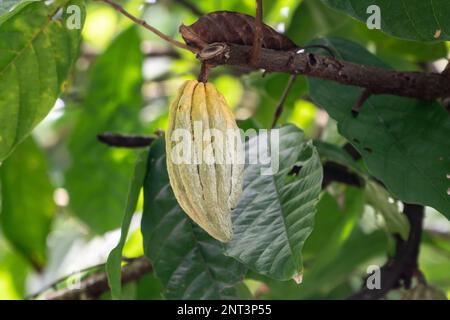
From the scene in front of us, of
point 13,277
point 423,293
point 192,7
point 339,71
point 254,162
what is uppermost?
point 192,7

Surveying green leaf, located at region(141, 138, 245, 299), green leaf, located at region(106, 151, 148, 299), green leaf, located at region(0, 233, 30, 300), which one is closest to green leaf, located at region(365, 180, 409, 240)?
green leaf, located at region(141, 138, 245, 299)

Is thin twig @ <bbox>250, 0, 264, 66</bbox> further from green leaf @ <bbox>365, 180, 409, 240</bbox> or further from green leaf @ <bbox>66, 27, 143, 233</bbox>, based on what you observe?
green leaf @ <bbox>66, 27, 143, 233</bbox>

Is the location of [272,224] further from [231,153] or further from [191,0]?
[191,0]

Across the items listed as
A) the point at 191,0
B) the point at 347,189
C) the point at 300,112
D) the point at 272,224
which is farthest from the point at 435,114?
Answer: the point at 191,0

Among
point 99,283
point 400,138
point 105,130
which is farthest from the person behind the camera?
point 105,130

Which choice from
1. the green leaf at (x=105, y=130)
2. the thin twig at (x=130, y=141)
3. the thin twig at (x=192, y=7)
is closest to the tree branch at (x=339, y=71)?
the thin twig at (x=130, y=141)

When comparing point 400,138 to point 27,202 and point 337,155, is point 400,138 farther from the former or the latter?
point 27,202

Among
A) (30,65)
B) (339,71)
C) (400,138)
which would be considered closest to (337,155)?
(400,138)
